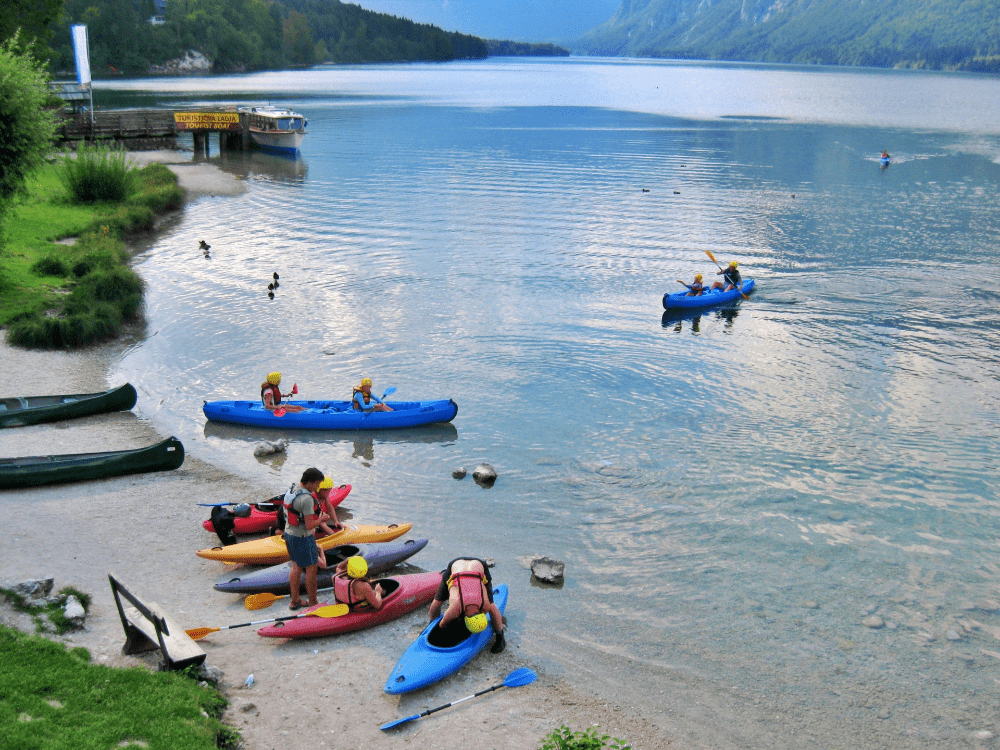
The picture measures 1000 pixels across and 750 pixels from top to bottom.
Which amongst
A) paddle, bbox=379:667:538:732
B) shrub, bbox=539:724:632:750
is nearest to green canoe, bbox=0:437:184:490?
paddle, bbox=379:667:538:732

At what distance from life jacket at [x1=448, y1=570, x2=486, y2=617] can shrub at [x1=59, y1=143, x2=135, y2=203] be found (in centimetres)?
4069

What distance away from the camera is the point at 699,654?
42.0 ft

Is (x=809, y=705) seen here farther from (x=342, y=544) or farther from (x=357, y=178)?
(x=357, y=178)

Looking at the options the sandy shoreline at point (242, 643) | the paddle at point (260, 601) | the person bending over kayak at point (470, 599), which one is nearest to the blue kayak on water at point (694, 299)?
the sandy shoreline at point (242, 643)

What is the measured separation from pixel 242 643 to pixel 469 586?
3.73m

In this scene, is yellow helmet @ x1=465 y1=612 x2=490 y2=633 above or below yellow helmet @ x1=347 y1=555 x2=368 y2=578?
below

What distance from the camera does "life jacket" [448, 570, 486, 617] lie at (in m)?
12.0

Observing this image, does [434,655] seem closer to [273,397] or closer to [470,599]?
[470,599]

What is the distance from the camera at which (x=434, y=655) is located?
11.6 m

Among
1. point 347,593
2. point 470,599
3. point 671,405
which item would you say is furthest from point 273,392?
point 671,405

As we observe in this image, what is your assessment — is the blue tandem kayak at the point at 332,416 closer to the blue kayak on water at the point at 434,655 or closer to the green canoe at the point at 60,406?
the green canoe at the point at 60,406

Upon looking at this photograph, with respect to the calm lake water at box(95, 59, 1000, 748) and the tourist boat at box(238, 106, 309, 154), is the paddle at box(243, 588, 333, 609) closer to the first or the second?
the calm lake water at box(95, 59, 1000, 748)

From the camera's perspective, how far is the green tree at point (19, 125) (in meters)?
24.0

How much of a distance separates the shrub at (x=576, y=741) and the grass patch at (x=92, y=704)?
4.04 meters
